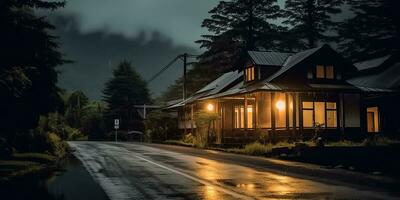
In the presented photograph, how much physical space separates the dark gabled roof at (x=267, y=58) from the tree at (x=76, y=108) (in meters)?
52.2

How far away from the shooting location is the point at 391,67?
45031 millimetres

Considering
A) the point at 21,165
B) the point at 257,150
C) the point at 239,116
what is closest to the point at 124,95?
the point at 239,116

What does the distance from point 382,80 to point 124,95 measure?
160 feet

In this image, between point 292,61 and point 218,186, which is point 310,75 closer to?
point 292,61

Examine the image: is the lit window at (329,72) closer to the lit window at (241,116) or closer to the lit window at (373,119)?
the lit window at (373,119)

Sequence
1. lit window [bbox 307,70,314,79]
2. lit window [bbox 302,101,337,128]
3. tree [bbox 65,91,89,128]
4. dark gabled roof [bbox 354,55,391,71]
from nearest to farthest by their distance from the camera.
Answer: lit window [bbox 302,101,337,128], lit window [bbox 307,70,314,79], dark gabled roof [bbox 354,55,391,71], tree [bbox 65,91,89,128]

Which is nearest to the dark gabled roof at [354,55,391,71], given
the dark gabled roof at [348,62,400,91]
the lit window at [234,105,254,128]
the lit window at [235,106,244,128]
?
the dark gabled roof at [348,62,400,91]

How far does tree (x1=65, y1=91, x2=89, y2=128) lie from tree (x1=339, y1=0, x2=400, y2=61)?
4869cm

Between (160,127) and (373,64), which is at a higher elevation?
(373,64)

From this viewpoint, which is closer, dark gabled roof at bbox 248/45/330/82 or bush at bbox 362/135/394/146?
bush at bbox 362/135/394/146

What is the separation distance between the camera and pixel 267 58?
4206 centimetres

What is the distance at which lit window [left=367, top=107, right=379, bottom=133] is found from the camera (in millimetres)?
42094

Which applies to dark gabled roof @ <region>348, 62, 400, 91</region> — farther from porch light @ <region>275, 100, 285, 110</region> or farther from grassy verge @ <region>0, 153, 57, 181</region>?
grassy verge @ <region>0, 153, 57, 181</region>

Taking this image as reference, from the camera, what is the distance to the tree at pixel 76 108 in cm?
8900
